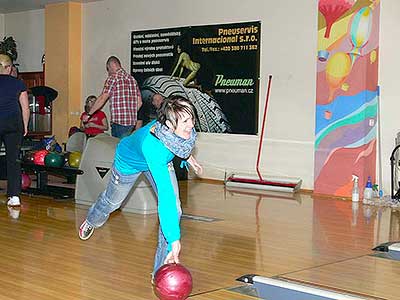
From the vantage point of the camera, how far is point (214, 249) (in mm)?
4441

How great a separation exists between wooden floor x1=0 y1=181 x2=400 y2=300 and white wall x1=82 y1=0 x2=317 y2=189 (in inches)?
51.8

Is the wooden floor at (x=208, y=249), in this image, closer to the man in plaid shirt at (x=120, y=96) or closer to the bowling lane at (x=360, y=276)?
the bowling lane at (x=360, y=276)

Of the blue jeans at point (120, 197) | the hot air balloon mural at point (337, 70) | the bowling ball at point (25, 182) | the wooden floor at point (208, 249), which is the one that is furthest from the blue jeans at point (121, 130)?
the blue jeans at point (120, 197)

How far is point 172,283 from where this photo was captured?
2.98 m

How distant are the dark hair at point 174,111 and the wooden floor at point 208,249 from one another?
0.87 meters

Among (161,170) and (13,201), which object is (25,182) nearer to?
(13,201)

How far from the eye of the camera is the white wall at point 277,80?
7.55 meters

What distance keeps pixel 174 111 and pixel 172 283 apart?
756mm

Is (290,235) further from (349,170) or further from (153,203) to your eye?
(349,170)

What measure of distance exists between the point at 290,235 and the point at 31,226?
6.32 feet

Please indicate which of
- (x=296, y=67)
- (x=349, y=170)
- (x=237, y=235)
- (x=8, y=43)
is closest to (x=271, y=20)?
(x=296, y=67)

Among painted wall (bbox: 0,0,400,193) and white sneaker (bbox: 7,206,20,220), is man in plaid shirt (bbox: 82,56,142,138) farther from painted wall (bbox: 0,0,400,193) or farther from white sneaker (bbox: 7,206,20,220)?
painted wall (bbox: 0,0,400,193)

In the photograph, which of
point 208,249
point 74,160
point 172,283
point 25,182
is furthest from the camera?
point 25,182

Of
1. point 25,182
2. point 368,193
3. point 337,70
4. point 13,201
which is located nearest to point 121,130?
point 25,182
